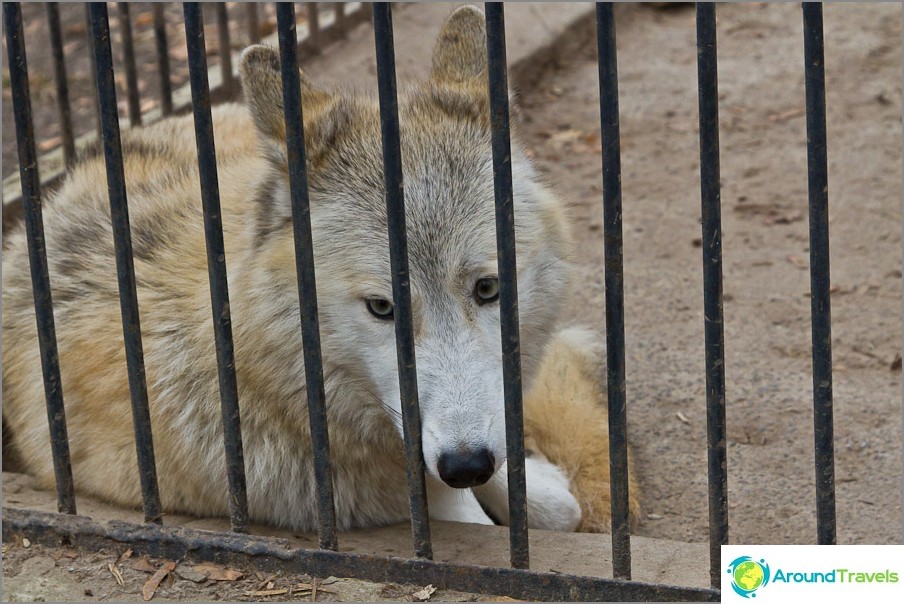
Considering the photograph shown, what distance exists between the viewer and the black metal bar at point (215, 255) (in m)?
2.72

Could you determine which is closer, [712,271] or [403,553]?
[712,271]

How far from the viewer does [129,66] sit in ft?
21.1

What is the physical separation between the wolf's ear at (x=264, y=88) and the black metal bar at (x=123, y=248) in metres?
0.45

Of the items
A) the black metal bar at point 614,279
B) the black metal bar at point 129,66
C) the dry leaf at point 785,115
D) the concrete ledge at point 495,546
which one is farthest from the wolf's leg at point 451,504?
the dry leaf at point 785,115

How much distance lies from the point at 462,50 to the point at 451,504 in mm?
1595

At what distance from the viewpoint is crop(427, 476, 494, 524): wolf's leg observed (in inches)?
142

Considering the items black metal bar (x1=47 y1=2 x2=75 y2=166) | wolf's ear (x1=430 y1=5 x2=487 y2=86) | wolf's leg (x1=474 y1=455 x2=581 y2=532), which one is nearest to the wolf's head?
wolf's ear (x1=430 y1=5 x2=487 y2=86)

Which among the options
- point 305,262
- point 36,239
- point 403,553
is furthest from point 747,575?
point 36,239

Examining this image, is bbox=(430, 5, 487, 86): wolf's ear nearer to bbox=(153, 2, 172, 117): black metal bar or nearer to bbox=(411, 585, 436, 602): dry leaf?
bbox=(411, 585, 436, 602): dry leaf

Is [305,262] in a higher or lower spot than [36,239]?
lower

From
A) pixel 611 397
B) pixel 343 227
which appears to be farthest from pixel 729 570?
pixel 343 227

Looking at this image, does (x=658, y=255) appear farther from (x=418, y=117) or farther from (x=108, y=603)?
(x=108, y=603)

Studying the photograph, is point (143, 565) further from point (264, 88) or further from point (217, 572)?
point (264, 88)

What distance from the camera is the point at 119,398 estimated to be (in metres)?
3.64
